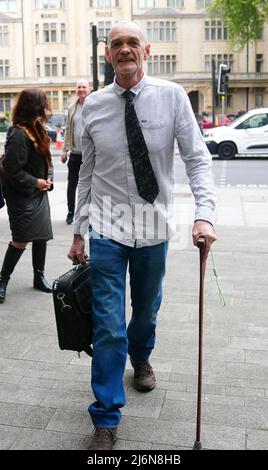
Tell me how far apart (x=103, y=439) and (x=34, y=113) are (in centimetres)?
315

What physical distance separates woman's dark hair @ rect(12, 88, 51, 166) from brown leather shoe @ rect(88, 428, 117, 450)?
2970 mm

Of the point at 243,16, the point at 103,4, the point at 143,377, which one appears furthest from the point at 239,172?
the point at 103,4

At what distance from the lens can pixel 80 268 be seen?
3455mm

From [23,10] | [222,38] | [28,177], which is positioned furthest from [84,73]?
[28,177]

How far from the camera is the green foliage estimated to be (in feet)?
181

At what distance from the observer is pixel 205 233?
2.99 meters

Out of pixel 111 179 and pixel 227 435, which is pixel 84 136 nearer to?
pixel 111 179

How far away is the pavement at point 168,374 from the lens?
3.20 metres

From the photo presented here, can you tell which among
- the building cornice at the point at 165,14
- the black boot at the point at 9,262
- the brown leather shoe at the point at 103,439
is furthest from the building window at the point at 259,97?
the brown leather shoe at the point at 103,439

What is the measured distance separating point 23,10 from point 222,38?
21.5m

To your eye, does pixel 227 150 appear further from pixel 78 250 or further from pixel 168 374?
pixel 78 250

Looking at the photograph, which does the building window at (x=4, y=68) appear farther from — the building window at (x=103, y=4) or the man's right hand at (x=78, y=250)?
the man's right hand at (x=78, y=250)

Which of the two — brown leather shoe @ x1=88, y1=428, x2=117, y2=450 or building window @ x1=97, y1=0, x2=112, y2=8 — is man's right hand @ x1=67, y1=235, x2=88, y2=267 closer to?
brown leather shoe @ x1=88, y1=428, x2=117, y2=450

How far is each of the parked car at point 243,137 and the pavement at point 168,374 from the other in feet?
53.1
